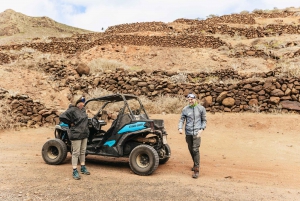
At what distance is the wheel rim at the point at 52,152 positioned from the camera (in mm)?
7090

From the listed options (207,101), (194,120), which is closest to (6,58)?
(207,101)

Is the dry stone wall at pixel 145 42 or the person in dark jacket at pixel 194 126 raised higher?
the dry stone wall at pixel 145 42

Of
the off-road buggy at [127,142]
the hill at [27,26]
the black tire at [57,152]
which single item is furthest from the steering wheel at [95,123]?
the hill at [27,26]

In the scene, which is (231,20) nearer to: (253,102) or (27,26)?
(253,102)

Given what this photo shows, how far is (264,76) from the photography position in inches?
551

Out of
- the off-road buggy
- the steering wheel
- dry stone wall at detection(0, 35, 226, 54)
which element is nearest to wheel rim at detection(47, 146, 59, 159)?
the off-road buggy

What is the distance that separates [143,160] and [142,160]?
0.02 meters

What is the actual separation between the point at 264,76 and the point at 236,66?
4.86m

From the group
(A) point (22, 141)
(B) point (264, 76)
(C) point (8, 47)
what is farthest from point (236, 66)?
(C) point (8, 47)

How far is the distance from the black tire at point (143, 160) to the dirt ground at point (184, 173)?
16 centimetres

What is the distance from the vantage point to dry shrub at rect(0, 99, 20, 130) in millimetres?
11945

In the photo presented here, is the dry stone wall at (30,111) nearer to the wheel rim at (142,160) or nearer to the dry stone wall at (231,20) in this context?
the wheel rim at (142,160)

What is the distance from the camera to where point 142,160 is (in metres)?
6.45

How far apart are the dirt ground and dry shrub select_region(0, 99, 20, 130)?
1003mm
